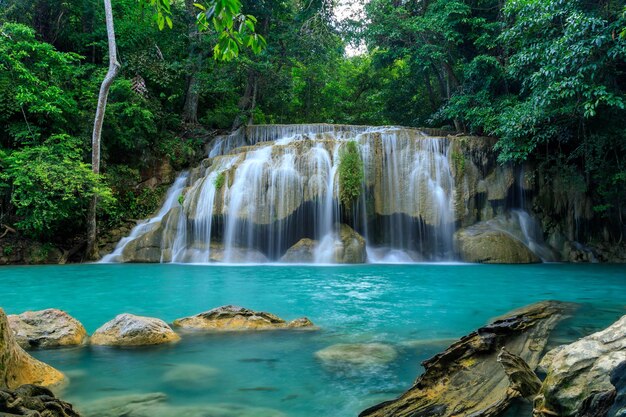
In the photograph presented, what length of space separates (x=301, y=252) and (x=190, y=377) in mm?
9976

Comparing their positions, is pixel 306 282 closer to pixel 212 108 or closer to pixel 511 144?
pixel 511 144

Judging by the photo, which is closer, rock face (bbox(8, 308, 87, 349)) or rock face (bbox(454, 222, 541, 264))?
rock face (bbox(8, 308, 87, 349))

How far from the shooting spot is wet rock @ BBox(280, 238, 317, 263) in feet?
43.9

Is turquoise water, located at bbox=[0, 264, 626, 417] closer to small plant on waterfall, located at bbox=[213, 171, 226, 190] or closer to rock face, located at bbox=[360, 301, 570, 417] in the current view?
rock face, located at bbox=[360, 301, 570, 417]

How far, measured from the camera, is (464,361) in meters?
3.14

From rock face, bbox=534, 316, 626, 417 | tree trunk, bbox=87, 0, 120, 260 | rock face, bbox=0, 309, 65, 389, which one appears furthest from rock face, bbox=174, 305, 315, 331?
tree trunk, bbox=87, 0, 120, 260

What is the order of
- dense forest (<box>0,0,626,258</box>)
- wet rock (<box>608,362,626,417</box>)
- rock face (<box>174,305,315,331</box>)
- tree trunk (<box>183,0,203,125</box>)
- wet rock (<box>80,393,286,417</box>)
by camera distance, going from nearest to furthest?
1. wet rock (<box>608,362,626,417</box>)
2. wet rock (<box>80,393,286,417</box>)
3. rock face (<box>174,305,315,331</box>)
4. dense forest (<box>0,0,626,258</box>)
5. tree trunk (<box>183,0,203,125</box>)

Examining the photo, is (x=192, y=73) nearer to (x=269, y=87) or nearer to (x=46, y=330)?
(x=269, y=87)

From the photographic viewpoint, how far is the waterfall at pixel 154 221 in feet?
46.3

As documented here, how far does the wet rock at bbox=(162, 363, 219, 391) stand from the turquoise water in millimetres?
14

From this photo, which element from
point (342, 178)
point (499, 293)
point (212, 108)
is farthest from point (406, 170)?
point (212, 108)

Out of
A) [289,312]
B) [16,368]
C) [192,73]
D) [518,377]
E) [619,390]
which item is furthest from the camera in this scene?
[192,73]

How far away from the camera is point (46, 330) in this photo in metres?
4.50

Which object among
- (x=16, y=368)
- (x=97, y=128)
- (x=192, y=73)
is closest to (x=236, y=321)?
(x=16, y=368)
